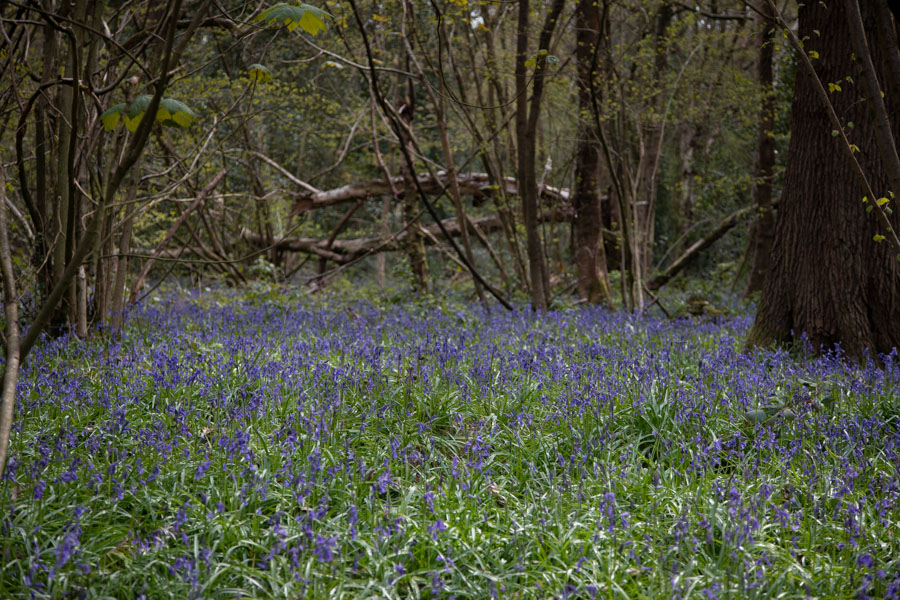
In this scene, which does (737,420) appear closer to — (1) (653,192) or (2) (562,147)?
(1) (653,192)

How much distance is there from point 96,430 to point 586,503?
265 centimetres

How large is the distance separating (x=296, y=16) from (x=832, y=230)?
4829 mm

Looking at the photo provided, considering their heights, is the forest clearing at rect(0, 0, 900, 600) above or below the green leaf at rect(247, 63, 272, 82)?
below

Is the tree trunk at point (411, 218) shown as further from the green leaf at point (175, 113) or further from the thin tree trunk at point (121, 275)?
the green leaf at point (175, 113)

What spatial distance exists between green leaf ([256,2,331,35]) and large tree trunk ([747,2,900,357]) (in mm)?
4393

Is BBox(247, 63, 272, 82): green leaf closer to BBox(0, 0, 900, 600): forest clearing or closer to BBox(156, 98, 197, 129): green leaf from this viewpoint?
BBox(0, 0, 900, 600): forest clearing

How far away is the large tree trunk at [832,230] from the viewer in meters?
5.48

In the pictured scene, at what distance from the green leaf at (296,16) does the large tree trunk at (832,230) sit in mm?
4393

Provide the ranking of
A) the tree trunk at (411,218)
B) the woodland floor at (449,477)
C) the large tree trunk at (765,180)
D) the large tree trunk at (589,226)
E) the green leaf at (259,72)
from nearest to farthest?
the woodland floor at (449,477) < the green leaf at (259,72) < the large tree trunk at (589,226) < the large tree trunk at (765,180) < the tree trunk at (411,218)

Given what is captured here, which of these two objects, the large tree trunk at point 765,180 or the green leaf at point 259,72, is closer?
the green leaf at point 259,72

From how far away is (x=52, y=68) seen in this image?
5625mm

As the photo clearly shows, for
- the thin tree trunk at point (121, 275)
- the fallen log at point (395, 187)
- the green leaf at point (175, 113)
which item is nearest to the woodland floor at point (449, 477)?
the thin tree trunk at point (121, 275)

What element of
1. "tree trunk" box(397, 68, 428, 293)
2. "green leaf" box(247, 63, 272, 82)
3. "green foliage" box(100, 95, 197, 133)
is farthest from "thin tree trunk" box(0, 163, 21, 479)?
"tree trunk" box(397, 68, 428, 293)

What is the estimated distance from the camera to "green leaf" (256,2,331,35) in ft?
8.75
